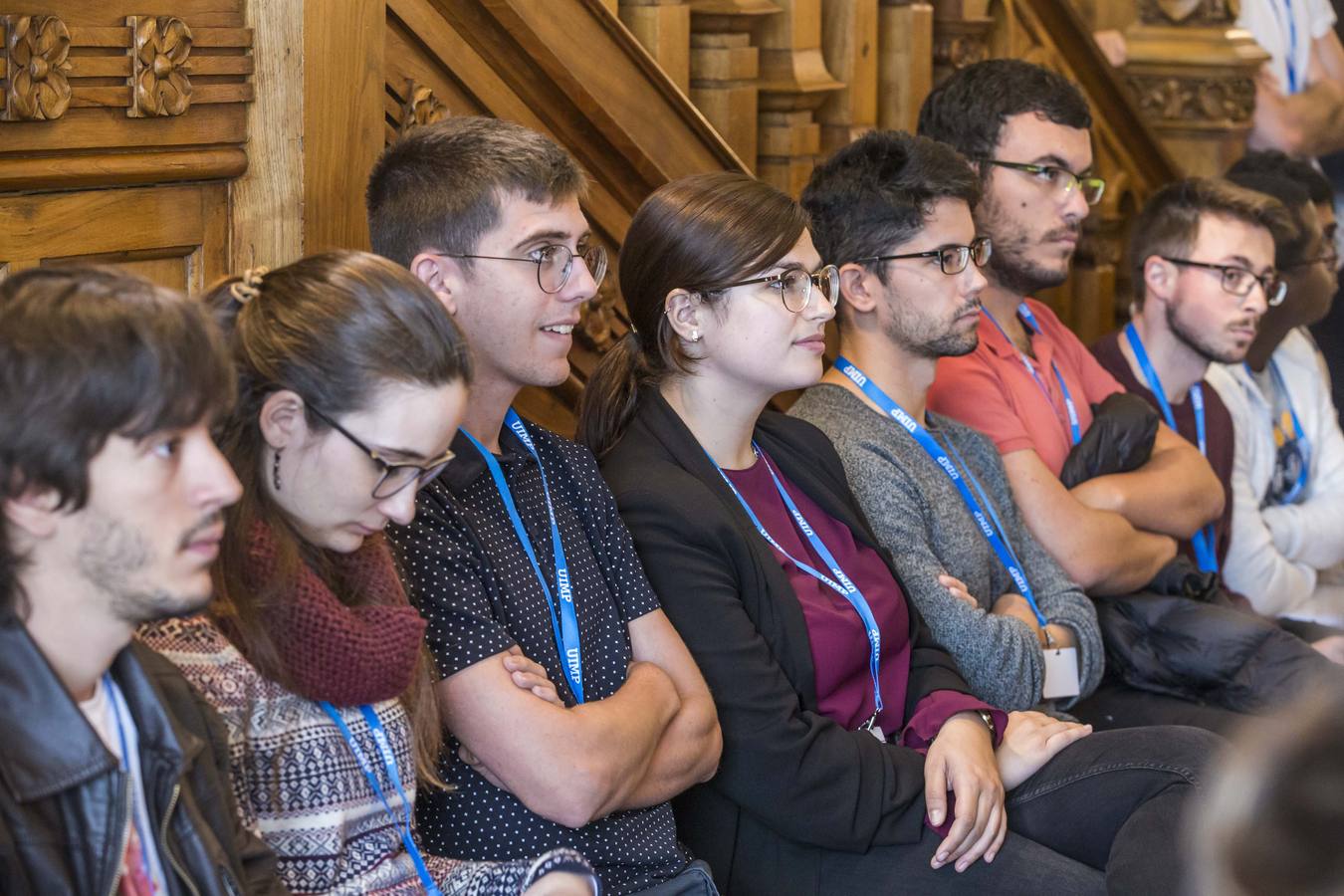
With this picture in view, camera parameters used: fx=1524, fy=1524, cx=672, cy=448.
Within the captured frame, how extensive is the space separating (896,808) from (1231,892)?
1.69 m

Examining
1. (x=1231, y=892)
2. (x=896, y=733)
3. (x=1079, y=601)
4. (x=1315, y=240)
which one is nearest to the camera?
(x=1231, y=892)

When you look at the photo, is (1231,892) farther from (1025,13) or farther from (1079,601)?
(1025,13)

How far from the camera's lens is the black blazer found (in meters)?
2.01

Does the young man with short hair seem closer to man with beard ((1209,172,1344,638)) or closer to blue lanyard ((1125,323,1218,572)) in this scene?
blue lanyard ((1125,323,1218,572))

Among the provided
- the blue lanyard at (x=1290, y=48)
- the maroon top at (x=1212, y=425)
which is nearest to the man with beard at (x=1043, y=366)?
the maroon top at (x=1212, y=425)

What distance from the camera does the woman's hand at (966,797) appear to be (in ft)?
6.68

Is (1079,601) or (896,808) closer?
(896,808)

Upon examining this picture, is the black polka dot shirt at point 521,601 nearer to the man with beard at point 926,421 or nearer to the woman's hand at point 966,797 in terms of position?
the woman's hand at point 966,797

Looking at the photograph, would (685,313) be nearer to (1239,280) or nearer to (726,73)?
(726,73)

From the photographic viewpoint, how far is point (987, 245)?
9.01 ft

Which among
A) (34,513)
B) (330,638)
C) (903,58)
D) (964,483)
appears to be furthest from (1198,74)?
(34,513)

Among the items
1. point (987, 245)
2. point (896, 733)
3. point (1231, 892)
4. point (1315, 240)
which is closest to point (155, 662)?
point (1231, 892)

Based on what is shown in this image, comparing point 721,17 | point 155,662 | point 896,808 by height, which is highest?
point 721,17

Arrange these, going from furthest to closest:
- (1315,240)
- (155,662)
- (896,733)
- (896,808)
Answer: (1315,240) < (896,733) < (896,808) < (155,662)
